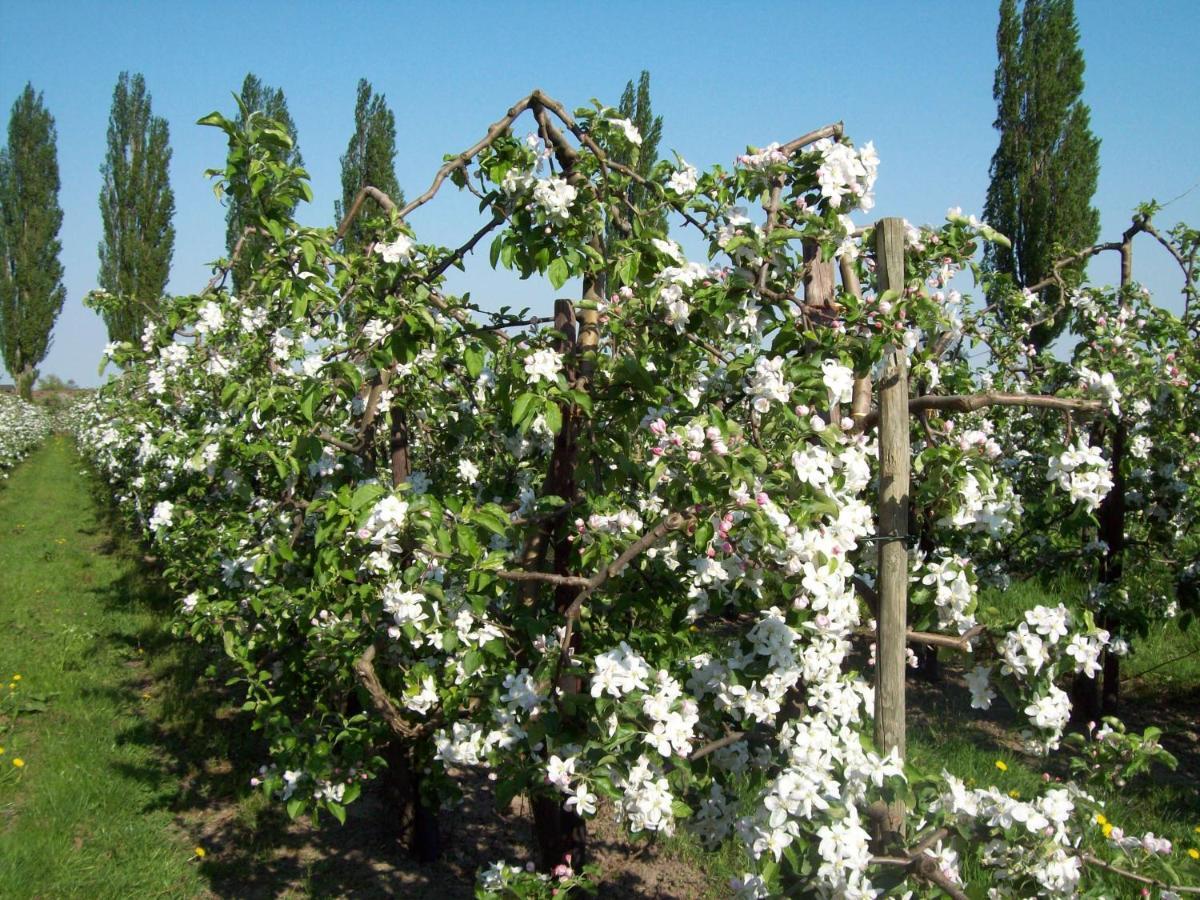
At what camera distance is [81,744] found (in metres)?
4.76

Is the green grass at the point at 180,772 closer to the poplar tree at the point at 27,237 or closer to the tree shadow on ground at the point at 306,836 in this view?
the tree shadow on ground at the point at 306,836

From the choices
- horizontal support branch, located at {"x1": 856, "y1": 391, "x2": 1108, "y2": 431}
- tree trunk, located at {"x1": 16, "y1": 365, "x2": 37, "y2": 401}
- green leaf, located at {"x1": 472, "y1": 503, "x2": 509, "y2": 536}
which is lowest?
green leaf, located at {"x1": 472, "y1": 503, "x2": 509, "y2": 536}

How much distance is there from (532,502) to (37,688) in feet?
14.6

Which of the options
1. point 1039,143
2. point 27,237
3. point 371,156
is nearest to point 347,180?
point 371,156

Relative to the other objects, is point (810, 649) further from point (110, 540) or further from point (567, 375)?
point (110, 540)

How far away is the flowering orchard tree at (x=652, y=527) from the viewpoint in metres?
1.88

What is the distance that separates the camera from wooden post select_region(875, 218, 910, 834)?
1952mm

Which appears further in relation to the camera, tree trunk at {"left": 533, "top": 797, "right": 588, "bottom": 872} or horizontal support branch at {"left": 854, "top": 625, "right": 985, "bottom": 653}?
tree trunk at {"left": 533, "top": 797, "right": 588, "bottom": 872}

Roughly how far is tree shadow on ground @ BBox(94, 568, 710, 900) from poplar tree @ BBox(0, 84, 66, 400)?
2871cm

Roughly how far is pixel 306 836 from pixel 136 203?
25985mm

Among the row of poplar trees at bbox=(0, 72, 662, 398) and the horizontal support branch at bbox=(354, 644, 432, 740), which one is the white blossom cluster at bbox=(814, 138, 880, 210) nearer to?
the horizontal support branch at bbox=(354, 644, 432, 740)

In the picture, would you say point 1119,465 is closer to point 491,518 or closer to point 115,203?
point 491,518

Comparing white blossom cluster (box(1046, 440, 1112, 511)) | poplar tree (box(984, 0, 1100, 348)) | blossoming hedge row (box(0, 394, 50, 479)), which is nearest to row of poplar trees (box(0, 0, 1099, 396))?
poplar tree (box(984, 0, 1100, 348))

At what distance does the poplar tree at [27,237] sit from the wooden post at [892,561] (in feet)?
107
